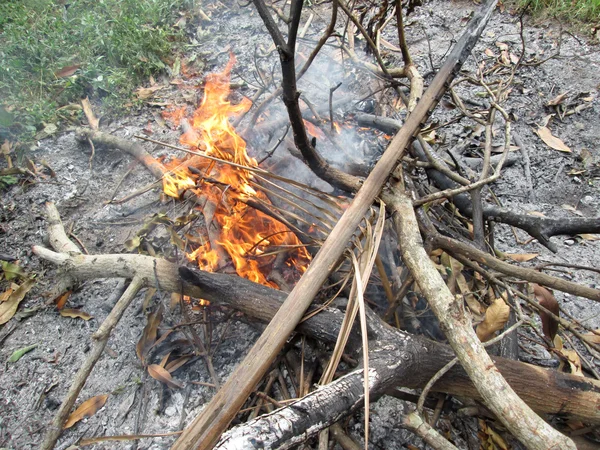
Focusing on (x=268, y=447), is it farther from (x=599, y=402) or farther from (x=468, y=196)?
(x=468, y=196)

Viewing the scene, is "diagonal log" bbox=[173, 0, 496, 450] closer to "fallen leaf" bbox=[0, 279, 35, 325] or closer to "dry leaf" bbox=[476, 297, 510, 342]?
"dry leaf" bbox=[476, 297, 510, 342]

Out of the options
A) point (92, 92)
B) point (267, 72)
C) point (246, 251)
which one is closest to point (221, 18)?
point (267, 72)

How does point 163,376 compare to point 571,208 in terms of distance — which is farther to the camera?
point 571,208

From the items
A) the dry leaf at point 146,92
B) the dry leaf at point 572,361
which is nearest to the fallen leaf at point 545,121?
the dry leaf at point 572,361

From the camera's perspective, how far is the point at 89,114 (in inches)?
153

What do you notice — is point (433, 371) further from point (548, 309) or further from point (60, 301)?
point (60, 301)

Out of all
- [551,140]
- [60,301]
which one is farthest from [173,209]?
[551,140]

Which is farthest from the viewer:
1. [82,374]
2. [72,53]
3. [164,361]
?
[72,53]

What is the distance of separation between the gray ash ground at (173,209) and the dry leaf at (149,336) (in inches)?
2.3

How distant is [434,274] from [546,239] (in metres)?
0.90

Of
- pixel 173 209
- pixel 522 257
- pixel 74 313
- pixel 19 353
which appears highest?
pixel 522 257

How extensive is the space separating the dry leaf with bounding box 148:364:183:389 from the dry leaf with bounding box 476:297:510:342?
152 cm

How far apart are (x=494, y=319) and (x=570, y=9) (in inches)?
176

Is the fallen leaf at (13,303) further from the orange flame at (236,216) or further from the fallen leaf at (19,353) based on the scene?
the orange flame at (236,216)
